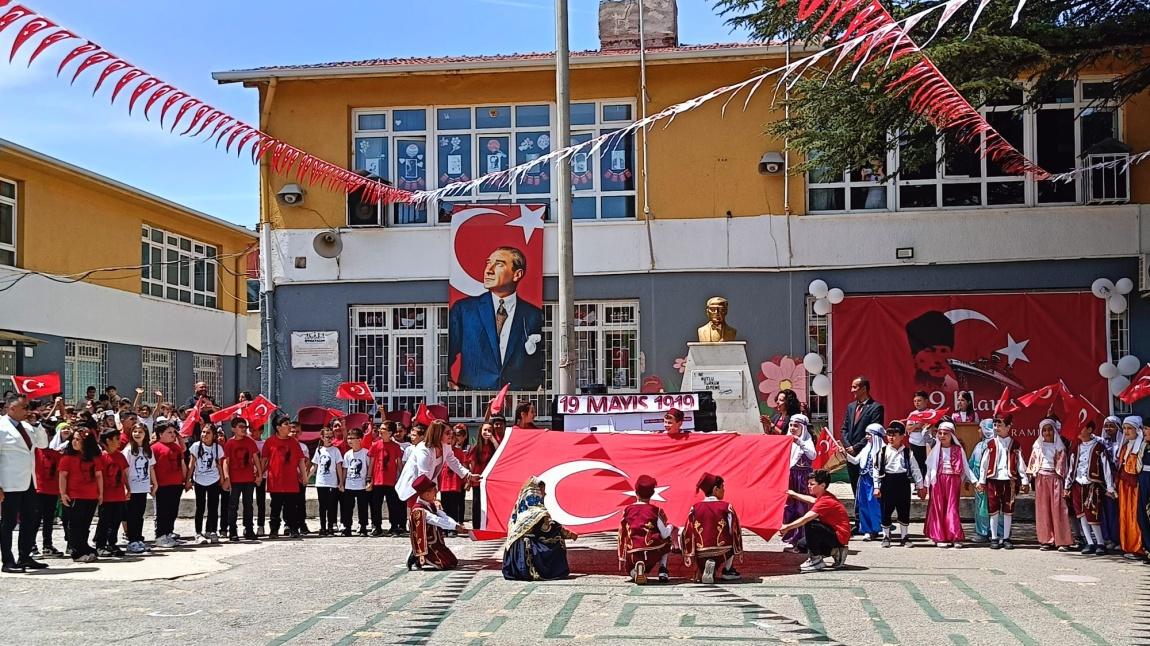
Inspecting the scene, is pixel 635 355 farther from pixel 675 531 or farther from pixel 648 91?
pixel 675 531

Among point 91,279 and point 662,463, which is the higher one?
point 91,279

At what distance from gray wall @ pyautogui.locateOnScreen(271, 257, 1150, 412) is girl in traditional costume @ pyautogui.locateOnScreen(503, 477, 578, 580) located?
9.23 meters

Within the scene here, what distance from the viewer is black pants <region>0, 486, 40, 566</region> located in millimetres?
12781

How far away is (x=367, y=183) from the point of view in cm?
1047

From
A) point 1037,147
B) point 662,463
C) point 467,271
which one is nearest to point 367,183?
point 662,463

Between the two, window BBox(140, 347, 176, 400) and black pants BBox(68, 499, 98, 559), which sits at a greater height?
window BBox(140, 347, 176, 400)

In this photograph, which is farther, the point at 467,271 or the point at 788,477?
the point at 467,271

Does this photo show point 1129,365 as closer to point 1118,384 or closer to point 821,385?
point 1118,384

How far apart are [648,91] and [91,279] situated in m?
14.7

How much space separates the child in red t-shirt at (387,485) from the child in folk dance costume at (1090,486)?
8082 millimetres

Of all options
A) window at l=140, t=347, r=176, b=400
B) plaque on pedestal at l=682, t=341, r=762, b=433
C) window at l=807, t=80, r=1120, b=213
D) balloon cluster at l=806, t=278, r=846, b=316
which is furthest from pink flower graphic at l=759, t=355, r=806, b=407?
window at l=140, t=347, r=176, b=400

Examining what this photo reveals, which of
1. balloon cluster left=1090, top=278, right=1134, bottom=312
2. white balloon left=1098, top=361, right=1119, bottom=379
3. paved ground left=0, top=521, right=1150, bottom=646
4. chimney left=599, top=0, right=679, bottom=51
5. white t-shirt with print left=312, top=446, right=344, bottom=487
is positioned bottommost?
paved ground left=0, top=521, right=1150, bottom=646

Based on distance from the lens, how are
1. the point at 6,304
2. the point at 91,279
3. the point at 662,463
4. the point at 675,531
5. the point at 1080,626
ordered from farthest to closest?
1. the point at 91,279
2. the point at 6,304
3. the point at 662,463
4. the point at 675,531
5. the point at 1080,626

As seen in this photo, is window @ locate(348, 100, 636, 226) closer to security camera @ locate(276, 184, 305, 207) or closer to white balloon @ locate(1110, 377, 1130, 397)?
security camera @ locate(276, 184, 305, 207)
